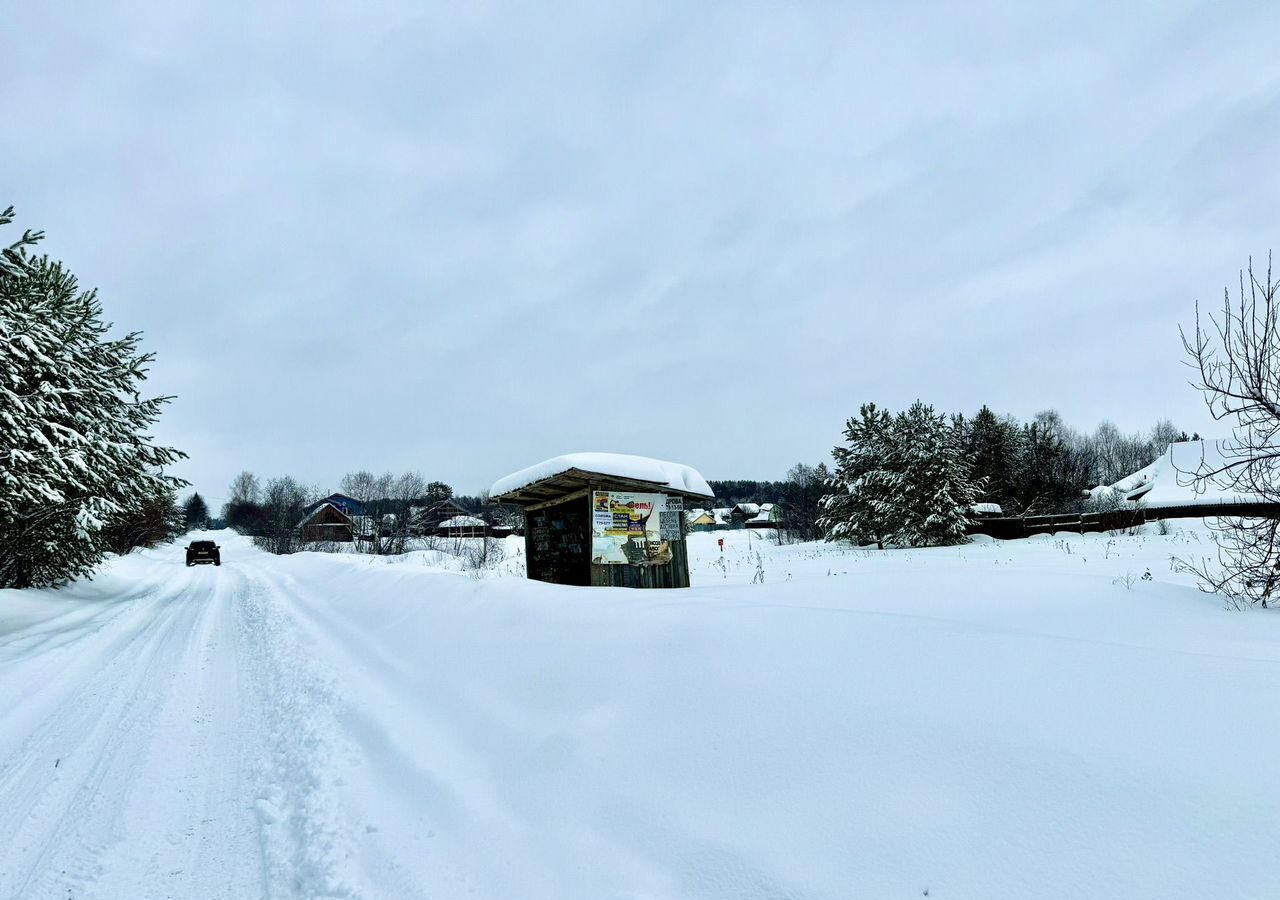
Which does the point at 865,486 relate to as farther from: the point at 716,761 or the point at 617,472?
the point at 716,761

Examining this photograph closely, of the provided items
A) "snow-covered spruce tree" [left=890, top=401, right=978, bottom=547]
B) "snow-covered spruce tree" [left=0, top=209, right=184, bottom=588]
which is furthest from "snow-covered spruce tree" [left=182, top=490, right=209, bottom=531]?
"snow-covered spruce tree" [left=890, top=401, right=978, bottom=547]

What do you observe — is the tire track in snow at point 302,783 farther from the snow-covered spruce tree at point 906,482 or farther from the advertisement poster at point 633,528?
the snow-covered spruce tree at point 906,482

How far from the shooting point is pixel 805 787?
9.66 ft

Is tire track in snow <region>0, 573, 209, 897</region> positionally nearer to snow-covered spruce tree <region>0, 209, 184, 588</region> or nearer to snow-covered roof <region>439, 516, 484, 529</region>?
snow-covered spruce tree <region>0, 209, 184, 588</region>

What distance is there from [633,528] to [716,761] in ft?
18.7

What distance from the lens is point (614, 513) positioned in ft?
29.2

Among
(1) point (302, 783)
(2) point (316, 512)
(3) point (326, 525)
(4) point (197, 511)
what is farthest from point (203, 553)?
(4) point (197, 511)

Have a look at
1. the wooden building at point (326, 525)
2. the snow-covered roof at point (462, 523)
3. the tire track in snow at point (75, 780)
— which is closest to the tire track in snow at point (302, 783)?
the tire track in snow at point (75, 780)

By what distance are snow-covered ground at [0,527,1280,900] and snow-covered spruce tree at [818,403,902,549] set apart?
2041 centimetres

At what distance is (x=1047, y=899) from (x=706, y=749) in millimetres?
1766

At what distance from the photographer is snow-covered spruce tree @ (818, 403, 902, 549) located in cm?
2594

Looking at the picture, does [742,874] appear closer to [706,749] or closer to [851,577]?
[706,749]

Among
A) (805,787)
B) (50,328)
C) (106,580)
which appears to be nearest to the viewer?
(805,787)

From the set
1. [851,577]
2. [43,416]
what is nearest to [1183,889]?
[851,577]
